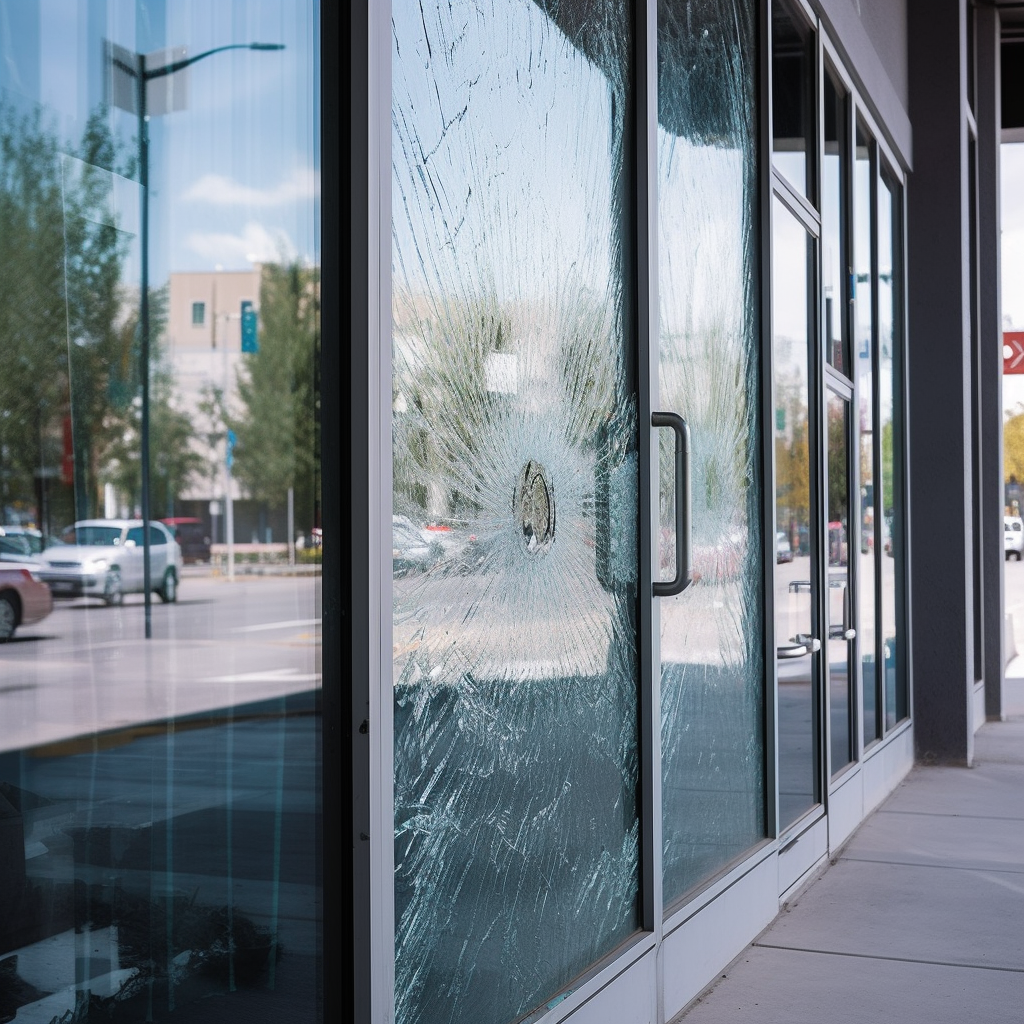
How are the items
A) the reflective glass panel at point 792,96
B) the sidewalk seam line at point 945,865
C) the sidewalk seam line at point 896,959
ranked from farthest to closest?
the sidewalk seam line at point 945,865 → the reflective glass panel at point 792,96 → the sidewalk seam line at point 896,959

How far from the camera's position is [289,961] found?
1.95 metres

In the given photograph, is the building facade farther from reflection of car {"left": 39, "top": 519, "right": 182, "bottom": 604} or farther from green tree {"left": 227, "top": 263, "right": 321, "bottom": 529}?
reflection of car {"left": 39, "top": 519, "right": 182, "bottom": 604}

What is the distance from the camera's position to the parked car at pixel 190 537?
176 centimetres

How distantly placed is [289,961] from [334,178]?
1.17 m

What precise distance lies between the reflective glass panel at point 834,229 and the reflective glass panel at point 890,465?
108 centimetres

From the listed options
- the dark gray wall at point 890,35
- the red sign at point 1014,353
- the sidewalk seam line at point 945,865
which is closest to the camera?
the sidewalk seam line at point 945,865

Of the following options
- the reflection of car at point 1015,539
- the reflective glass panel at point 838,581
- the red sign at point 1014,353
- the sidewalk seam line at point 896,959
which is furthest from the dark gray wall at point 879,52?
the reflection of car at point 1015,539

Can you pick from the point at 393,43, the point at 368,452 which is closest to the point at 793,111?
the point at 393,43

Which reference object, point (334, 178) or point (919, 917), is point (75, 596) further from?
point (919, 917)

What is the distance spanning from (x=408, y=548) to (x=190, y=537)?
0.55 metres

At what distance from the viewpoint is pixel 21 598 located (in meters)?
1.53

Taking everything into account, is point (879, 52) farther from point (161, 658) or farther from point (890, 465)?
point (161, 658)

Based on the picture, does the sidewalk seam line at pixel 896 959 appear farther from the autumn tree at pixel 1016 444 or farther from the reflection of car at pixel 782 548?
the autumn tree at pixel 1016 444

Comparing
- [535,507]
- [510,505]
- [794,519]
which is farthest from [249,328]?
[794,519]
